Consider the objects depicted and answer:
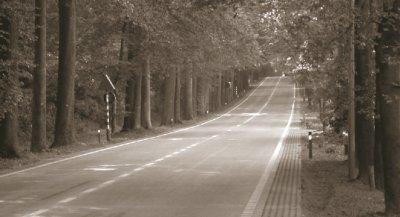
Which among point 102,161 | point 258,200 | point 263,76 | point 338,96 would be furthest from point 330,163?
point 263,76

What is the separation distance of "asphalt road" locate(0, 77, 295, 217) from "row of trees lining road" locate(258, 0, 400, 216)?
8.39 ft

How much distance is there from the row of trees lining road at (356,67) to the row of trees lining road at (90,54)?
183 centimetres

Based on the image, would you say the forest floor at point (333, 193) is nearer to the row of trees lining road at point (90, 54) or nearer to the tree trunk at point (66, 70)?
the row of trees lining road at point (90, 54)

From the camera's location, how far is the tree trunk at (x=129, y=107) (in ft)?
126

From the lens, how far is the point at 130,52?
37.6 meters

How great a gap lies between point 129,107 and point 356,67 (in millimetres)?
23762

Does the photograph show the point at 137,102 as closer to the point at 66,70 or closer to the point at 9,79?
the point at 66,70

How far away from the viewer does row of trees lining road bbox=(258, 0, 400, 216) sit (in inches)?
461

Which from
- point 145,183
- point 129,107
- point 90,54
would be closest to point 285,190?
point 145,183

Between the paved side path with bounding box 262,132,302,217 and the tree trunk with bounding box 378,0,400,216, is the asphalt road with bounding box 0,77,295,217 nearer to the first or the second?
the paved side path with bounding box 262,132,302,217

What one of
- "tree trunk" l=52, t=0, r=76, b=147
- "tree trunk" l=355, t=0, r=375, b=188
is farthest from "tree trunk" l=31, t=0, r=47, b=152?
"tree trunk" l=355, t=0, r=375, b=188

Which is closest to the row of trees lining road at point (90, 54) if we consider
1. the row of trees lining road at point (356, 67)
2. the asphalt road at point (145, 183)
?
the row of trees lining road at point (356, 67)

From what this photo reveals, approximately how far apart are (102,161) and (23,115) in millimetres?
14711

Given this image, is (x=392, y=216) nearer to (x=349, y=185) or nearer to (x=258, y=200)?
(x=258, y=200)
